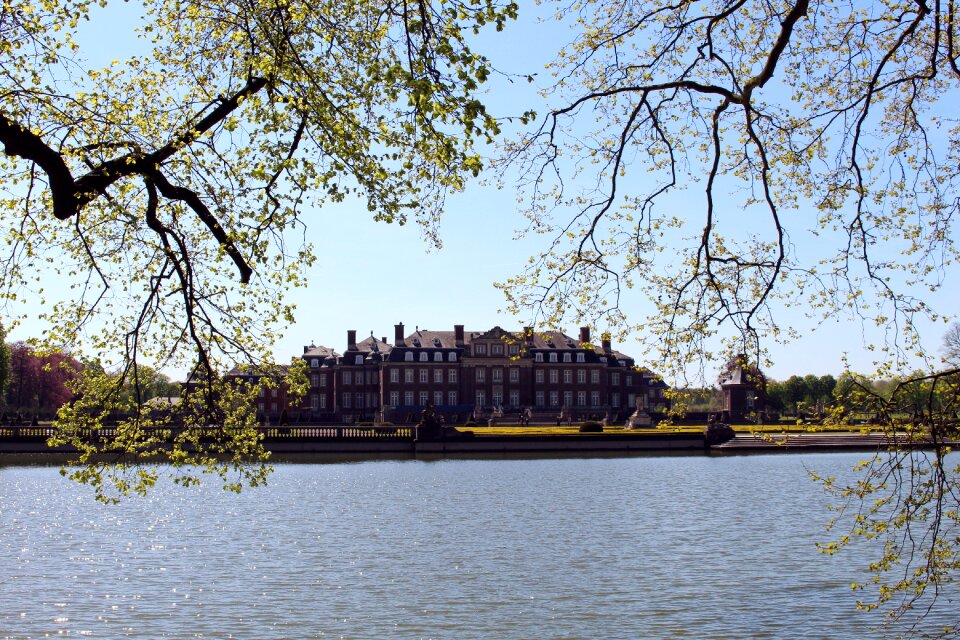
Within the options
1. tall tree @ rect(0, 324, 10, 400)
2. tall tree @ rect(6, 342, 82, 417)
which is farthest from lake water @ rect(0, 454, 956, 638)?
tall tree @ rect(6, 342, 82, 417)

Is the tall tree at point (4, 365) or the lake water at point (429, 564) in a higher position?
the tall tree at point (4, 365)

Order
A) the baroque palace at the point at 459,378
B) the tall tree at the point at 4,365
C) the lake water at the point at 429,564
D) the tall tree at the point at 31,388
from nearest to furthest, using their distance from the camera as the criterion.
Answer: the lake water at the point at 429,564
the tall tree at the point at 4,365
the tall tree at the point at 31,388
the baroque palace at the point at 459,378

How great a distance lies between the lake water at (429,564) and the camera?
13.9 metres

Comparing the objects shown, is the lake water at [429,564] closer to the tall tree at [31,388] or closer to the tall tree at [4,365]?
the tall tree at [4,365]

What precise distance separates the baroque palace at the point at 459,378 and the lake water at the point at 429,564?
2276 inches

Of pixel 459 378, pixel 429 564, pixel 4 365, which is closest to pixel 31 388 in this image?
pixel 4 365

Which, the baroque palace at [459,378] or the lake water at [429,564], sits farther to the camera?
the baroque palace at [459,378]

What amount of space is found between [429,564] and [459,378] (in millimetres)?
73027

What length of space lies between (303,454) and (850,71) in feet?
146

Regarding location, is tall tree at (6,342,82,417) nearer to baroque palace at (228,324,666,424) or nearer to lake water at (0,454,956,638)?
baroque palace at (228,324,666,424)

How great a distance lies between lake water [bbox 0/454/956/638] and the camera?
547 inches

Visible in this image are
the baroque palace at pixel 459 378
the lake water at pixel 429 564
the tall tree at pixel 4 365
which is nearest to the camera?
the lake water at pixel 429 564

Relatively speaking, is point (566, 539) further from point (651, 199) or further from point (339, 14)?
point (339, 14)

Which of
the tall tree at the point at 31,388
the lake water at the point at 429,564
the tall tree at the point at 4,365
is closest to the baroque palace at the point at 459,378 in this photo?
the tall tree at the point at 31,388
